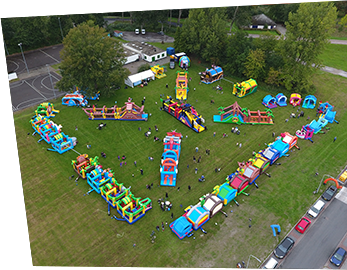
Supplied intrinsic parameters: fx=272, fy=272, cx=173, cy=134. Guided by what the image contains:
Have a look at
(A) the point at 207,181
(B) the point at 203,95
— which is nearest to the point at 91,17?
(B) the point at 203,95

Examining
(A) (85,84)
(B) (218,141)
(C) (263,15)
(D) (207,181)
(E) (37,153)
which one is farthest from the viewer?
(C) (263,15)

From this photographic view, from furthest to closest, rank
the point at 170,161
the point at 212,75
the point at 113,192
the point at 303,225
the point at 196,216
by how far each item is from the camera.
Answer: the point at 212,75 < the point at 170,161 < the point at 113,192 < the point at 303,225 < the point at 196,216

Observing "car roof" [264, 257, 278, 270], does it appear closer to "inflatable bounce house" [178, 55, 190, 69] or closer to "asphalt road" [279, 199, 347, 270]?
"asphalt road" [279, 199, 347, 270]

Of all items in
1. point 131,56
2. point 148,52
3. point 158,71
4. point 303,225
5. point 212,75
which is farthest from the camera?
point 148,52

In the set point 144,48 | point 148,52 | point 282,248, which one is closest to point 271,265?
point 282,248

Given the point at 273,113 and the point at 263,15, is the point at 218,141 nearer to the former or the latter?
the point at 273,113

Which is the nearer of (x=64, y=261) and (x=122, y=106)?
(x=64, y=261)

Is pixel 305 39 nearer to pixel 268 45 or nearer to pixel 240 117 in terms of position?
pixel 268 45
